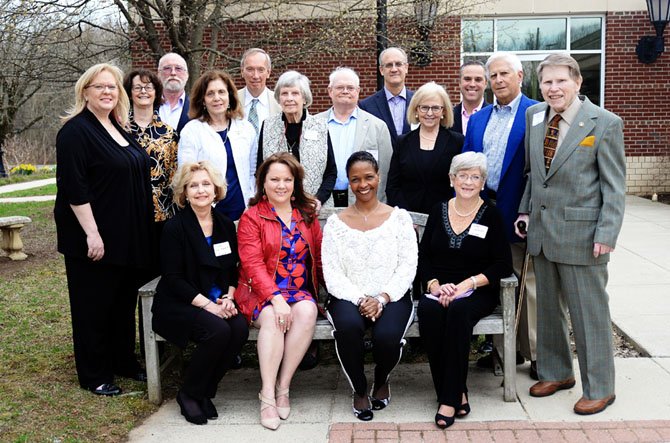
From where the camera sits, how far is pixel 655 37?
1421 centimetres

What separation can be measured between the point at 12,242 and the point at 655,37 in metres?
12.2

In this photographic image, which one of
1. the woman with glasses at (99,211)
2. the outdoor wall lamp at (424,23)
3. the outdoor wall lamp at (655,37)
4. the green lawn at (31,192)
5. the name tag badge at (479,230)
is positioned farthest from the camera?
the green lawn at (31,192)

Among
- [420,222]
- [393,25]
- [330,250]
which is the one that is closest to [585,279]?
[420,222]

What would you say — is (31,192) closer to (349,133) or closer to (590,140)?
(349,133)

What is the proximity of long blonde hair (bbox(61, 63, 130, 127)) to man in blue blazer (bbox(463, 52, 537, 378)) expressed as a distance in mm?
2325

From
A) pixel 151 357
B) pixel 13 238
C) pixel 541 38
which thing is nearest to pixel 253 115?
pixel 151 357

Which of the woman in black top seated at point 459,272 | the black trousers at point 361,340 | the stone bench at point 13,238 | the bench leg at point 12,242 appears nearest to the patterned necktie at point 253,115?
the woman in black top seated at point 459,272

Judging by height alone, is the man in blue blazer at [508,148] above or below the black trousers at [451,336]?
above

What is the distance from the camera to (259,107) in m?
5.93

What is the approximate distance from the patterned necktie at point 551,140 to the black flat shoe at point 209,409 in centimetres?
249

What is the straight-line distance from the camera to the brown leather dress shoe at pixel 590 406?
421cm

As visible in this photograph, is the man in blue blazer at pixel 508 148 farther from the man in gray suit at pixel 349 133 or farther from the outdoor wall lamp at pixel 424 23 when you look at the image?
the outdoor wall lamp at pixel 424 23

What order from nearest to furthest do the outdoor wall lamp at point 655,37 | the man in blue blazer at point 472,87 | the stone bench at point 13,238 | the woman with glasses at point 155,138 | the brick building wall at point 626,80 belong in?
the woman with glasses at point 155,138
the man in blue blazer at point 472,87
the stone bench at point 13,238
the outdoor wall lamp at point 655,37
the brick building wall at point 626,80

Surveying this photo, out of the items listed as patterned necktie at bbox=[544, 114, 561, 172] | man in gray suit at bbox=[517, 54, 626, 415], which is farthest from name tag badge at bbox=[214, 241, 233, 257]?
patterned necktie at bbox=[544, 114, 561, 172]
